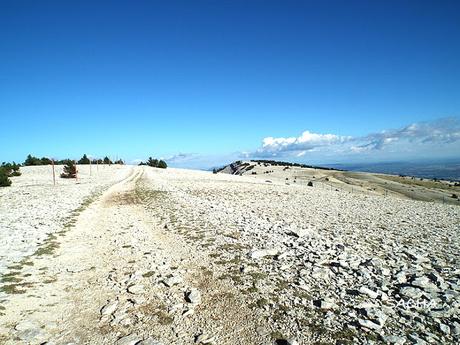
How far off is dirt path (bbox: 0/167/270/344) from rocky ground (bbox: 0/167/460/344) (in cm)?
4

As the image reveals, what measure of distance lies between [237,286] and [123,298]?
3.27m

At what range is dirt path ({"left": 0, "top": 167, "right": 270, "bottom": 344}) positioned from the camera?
733 centimetres

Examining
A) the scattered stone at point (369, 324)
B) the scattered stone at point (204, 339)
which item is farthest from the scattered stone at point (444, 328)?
the scattered stone at point (204, 339)

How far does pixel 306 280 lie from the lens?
32.8 feet

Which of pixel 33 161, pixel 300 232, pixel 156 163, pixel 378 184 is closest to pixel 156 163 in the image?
pixel 156 163

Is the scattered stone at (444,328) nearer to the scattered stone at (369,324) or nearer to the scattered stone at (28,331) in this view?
the scattered stone at (369,324)

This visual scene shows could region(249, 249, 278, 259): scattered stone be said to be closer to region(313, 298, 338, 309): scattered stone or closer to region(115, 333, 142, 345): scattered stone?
region(313, 298, 338, 309): scattered stone

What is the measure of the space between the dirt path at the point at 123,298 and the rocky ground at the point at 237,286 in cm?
4

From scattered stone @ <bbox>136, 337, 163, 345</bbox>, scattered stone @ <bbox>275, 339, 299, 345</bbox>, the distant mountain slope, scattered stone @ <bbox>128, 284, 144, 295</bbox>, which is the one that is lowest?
the distant mountain slope

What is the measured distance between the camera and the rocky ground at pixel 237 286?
24.1 feet

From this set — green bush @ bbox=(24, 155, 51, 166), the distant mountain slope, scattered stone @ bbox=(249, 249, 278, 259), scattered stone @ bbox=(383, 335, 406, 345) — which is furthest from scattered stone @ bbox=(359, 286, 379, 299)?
green bush @ bbox=(24, 155, 51, 166)

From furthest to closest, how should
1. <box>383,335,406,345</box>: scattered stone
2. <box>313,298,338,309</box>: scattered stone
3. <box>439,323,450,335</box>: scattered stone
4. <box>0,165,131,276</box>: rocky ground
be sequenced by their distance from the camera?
<box>0,165,131,276</box>: rocky ground → <box>313,298,338,309</box>: scattered stone → <box>439,323,450,335</box>: scattered stone → <box>383,335,406,345</box>: scattered stone

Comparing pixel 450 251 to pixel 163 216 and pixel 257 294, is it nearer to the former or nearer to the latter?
pixel 257 294

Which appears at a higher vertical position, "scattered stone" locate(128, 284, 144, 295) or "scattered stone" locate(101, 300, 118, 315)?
"scattered stone" locate(128, 284, 144, 295)
